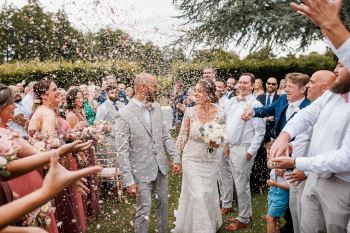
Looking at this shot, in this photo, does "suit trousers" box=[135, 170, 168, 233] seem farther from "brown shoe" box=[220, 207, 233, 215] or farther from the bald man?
"brown shoe" box=[220, 207, 233, 215]

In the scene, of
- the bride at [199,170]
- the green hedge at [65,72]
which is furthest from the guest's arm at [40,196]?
the green hedge at [65,72]

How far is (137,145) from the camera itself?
18.9 feet

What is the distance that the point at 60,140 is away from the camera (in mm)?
5625

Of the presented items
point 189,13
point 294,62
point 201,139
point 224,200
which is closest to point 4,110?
point 201,139

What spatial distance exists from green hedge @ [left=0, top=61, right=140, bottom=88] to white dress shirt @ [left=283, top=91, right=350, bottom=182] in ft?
53.2

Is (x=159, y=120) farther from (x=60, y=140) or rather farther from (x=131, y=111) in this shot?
(x=60, y=140)

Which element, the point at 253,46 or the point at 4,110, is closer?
the point at 4,110

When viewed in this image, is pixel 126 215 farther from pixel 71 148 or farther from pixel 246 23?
pixel 246 23

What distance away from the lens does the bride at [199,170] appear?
246 inches

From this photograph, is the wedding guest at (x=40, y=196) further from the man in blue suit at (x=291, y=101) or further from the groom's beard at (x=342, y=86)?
the man in blue suit at (x=291, y=101)

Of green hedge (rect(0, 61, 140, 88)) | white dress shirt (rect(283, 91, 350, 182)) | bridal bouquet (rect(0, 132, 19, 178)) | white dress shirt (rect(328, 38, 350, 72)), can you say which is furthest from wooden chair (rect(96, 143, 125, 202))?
green hedge (rect(0, 61, 140, 88))

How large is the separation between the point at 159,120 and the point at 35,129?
159 cm

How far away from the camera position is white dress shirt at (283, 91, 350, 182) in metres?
A: 3.62

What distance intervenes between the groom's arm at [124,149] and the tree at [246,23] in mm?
12203
